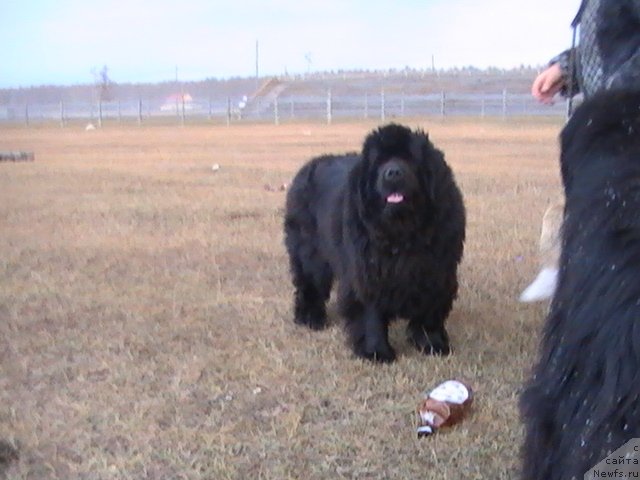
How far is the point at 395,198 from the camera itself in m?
4.31

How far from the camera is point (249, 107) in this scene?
46.3m

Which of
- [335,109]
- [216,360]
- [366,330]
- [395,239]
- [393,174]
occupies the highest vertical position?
[335,109]

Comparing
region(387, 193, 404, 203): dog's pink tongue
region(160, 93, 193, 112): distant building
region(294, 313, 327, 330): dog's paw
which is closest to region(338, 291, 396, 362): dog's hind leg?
region(294, 313, 327, 330): dog's paw

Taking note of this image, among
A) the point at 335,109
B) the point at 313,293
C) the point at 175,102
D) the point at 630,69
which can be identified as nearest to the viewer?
the point at 630,69

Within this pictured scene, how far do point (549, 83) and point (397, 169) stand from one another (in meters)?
1.45

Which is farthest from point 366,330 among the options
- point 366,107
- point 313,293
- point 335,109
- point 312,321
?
point 335,109

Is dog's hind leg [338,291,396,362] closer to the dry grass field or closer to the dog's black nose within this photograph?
the dry grass field

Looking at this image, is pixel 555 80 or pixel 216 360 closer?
pixel 555 80

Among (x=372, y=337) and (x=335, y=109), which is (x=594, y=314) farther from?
(x=335, y=109)

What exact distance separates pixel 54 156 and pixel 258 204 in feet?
31.5

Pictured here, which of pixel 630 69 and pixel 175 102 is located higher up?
pixel 175 102

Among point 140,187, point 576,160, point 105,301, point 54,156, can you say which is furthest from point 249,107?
point 576,160

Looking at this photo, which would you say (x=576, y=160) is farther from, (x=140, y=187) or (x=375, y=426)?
(x=140, y=187)

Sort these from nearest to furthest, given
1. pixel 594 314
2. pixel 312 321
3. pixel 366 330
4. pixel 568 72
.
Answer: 1. pixel 594 314
2. pixel 568 72
3. pixel 366 330
4. pixel 312 321
